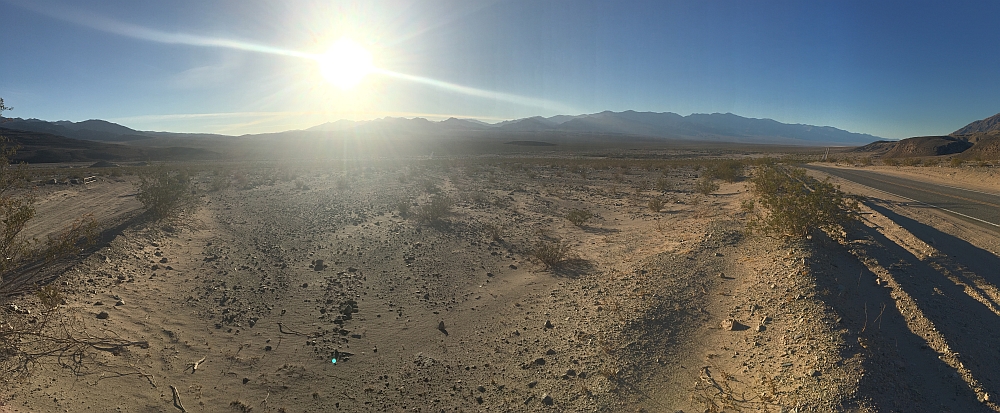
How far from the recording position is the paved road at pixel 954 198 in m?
10.1

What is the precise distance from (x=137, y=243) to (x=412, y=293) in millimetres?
6535

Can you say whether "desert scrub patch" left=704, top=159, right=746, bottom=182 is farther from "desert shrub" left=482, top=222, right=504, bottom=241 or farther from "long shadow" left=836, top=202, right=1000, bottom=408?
"desert shrub" left=482, top=222, right=504, bottom=241

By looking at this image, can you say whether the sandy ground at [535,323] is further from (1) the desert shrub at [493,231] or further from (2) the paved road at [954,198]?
(2) the paved road at [954,198]

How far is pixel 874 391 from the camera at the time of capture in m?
3.95

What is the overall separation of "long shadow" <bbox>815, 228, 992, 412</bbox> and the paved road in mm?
6470

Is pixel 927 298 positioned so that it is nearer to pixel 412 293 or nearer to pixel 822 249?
pixel 822 249

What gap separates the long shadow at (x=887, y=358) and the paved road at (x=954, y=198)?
6470mm

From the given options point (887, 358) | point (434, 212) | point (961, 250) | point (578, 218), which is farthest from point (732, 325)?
point (434, 212)

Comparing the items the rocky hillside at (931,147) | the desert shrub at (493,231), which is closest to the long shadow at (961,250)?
the desert shrub at (493,231)

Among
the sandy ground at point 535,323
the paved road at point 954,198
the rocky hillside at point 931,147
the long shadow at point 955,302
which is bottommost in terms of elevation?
the sandy ground at point 535,323

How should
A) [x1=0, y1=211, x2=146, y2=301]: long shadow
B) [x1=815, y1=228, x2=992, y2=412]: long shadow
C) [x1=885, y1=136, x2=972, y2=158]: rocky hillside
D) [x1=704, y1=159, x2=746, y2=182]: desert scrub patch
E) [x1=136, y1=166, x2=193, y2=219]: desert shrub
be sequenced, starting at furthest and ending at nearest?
1. [x1=885, y1=136, x2=972, y2=158]: rocky hillside
2. [x1=704, y1=159, x2=746, y2=182]: desert scrub patch
3. [x1=136, y1=166, x2=193, y2=219]: desert shrub
4. [x1=0, y1=211, x2=146, y2=301]: long shadow
5. [x1=815, y1=228, x2=992, y2=412]: long shadow

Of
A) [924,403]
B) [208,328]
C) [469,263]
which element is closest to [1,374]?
[208,328]

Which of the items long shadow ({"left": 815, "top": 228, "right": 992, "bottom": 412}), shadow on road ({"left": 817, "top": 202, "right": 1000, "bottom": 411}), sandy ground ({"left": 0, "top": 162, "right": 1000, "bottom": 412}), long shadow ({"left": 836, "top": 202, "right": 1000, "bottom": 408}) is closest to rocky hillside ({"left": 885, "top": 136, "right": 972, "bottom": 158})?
sandy ground ({"left": 0, "top": 162, "right": 1000, "bottom": 412})

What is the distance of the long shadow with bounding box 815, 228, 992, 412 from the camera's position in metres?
3.84
